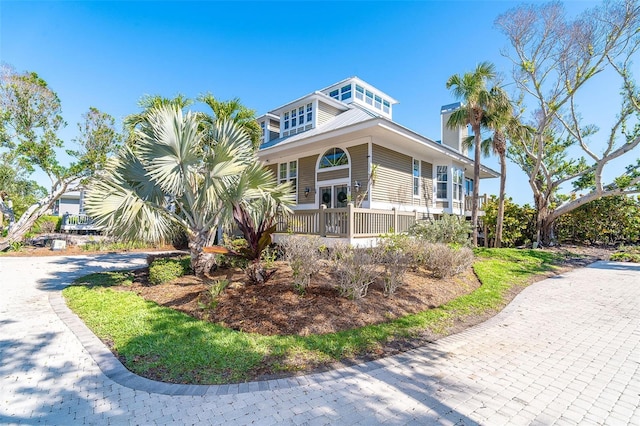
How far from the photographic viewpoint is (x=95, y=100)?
16016 mm

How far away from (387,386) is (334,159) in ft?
40.2

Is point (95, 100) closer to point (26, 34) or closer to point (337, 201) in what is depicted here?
point (26, 34)

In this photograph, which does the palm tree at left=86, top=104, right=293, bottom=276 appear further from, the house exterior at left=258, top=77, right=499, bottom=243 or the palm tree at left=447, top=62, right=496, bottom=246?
the palm tree at left=447, top=62, right=496, bottom=246

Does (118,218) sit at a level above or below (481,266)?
above

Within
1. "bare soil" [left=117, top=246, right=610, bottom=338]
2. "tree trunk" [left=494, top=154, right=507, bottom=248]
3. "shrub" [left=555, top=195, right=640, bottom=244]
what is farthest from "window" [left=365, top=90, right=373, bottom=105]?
"bare soil" [left=117, top=246, right=610, bottom=338]

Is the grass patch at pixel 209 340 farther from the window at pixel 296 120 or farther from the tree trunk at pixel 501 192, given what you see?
the window at pixel 296 120

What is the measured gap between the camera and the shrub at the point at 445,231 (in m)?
11.0

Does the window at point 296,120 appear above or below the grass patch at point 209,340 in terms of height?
above

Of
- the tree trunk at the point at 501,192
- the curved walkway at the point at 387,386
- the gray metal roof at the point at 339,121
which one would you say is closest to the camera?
the curved walkway at the point at 387,386

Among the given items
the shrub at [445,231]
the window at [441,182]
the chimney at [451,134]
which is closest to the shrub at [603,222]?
the chimney at [451,134]

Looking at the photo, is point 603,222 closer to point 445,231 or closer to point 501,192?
point 501,192

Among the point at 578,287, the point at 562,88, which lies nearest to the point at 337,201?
the point at 578,287

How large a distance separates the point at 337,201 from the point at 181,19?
9829mm

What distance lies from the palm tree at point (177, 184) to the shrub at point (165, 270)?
1.55 ft
